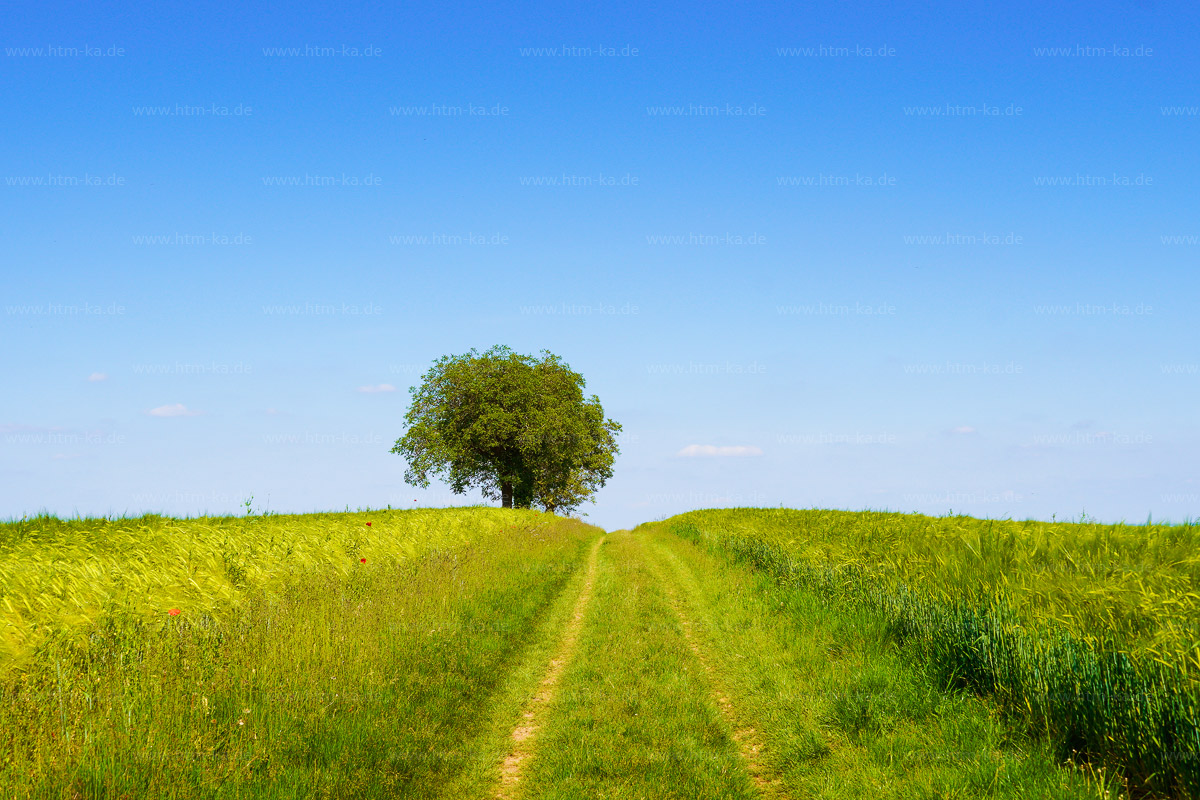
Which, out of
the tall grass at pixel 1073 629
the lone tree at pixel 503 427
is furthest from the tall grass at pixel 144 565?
the lone tree at pixel 503 427

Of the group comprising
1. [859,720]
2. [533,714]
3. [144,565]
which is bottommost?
[533,714]

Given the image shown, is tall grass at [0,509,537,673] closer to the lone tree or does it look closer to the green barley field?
the green barley field

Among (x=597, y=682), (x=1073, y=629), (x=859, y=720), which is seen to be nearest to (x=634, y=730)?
(x=597, y=682)

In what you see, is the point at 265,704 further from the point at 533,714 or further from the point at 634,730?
the point at 634,730

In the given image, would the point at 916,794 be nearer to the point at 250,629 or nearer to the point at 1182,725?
the point at 1182,725

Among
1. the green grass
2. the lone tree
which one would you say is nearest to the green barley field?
the green grass

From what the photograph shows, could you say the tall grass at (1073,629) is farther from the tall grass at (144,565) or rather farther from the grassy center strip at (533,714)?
the tall grass at (144,565)

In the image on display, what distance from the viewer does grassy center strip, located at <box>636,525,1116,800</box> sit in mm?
5273

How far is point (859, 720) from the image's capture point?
664 centimetres

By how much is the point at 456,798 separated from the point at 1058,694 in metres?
5.53

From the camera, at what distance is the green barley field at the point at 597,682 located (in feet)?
16.6

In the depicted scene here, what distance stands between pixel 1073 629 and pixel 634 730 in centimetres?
461

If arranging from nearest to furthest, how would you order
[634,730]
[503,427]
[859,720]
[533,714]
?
[859,720] → [634,730] → [533,714] → [503,427]

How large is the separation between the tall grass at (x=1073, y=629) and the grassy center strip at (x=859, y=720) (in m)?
0.37
